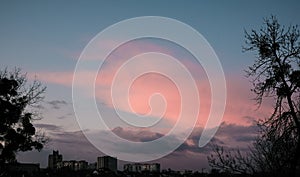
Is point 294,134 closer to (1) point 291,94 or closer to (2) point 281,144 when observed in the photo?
(2) point 281,144

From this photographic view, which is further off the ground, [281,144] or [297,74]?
[297,74]

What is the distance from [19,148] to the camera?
36438mm

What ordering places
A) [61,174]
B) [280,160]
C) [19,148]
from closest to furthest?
[280,160] < [19,148] < [61,174]

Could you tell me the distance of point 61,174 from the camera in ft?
309

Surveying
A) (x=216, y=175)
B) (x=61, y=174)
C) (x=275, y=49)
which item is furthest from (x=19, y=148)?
(x=61, y=174)

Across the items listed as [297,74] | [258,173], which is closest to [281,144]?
[258,173]

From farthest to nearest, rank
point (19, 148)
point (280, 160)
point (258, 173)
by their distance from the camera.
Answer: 1. point (19, 148)
2. point (280, 160)
3. point (258, 173)

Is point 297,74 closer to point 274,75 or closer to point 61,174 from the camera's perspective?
point 274,75

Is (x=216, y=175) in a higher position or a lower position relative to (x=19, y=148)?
lower

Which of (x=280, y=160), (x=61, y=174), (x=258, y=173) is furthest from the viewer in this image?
(x=61, y=174)

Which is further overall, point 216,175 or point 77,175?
point 77,175

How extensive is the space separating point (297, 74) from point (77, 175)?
8760 cm

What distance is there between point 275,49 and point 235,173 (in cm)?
477

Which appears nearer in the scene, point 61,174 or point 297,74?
point 297,74
